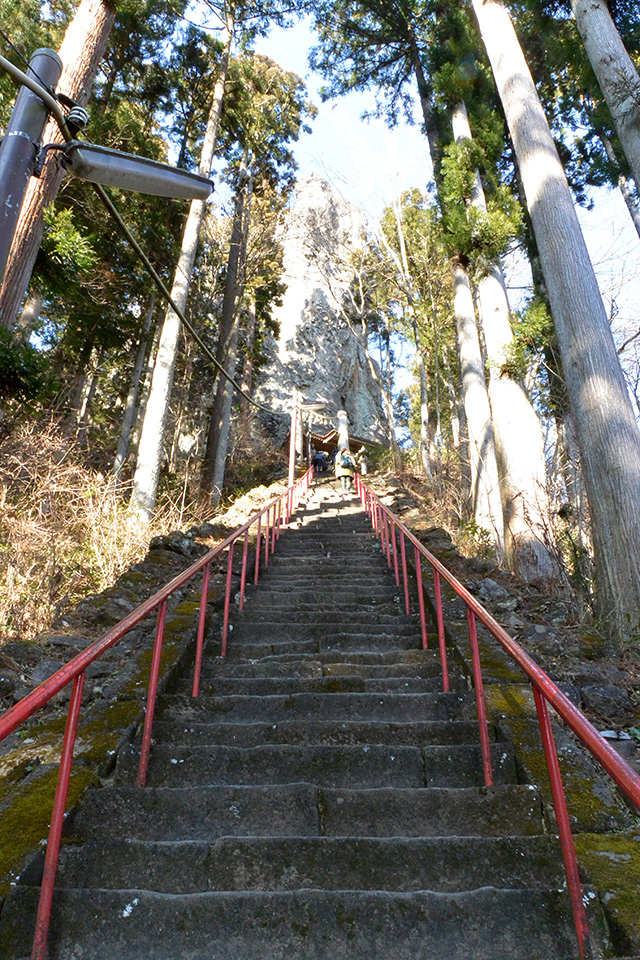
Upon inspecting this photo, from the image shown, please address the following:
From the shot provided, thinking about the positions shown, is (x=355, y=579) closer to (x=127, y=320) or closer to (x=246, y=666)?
(x=246, y=666)

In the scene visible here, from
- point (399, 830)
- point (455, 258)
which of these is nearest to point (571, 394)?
point (399, 830)

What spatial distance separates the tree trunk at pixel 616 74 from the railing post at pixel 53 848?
24.8 ft

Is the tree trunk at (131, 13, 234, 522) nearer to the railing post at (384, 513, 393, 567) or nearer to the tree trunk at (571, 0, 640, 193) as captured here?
the railing post at (384, 513, 393, 567)

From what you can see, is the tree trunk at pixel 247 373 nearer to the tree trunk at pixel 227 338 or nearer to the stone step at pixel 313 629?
the tree trunk at pixel 227 338

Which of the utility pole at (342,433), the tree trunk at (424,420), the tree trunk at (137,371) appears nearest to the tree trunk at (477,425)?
the tree trunk at (424,420)

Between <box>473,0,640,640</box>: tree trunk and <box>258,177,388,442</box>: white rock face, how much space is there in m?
17.0

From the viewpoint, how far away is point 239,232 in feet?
52.0

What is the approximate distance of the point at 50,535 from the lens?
5.50 meters

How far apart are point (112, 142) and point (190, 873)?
38.8ft

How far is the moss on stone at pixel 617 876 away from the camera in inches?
65.7

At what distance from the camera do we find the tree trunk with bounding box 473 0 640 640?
14.4ft

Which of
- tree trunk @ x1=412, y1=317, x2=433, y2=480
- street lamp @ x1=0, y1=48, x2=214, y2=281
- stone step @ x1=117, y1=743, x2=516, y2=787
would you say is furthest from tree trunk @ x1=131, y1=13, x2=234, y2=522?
tree trunk @ x1=412, y1=317, x2=433, y2=480

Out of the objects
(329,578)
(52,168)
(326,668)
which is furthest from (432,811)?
(52,168)

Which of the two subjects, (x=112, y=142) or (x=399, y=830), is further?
(x=112, y=142)
